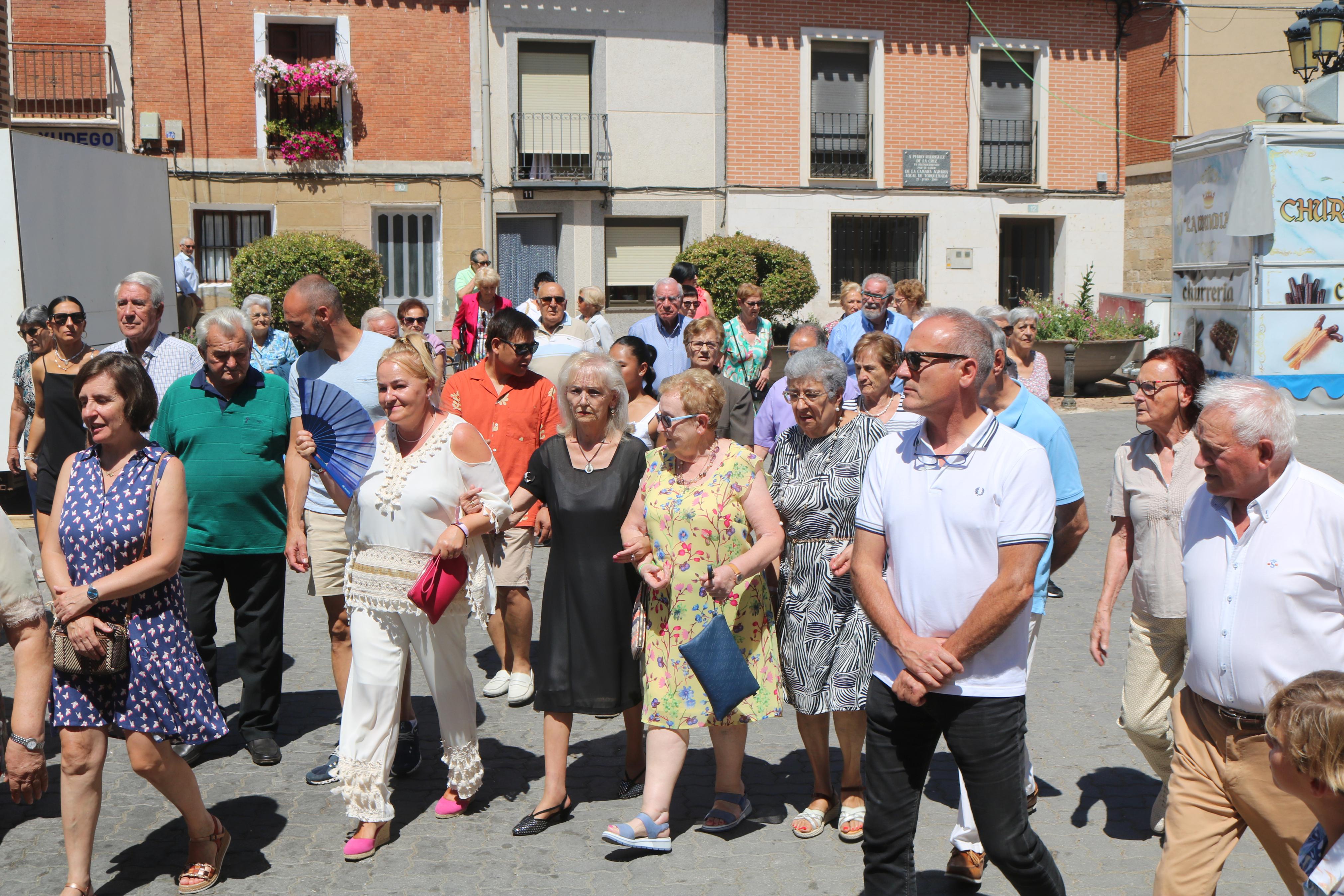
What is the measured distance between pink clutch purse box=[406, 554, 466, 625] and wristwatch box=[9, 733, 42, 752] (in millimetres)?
1313

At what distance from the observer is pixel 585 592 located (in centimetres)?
500

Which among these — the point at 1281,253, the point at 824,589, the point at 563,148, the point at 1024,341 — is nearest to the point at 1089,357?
the point at 1281,253

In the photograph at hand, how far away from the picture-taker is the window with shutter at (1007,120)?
25109mm

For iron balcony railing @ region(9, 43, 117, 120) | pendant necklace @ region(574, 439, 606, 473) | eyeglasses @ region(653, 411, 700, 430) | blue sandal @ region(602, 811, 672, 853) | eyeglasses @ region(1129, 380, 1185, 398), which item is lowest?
blue sandal @ region(602, 811, 672, 853)

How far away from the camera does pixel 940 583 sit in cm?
354

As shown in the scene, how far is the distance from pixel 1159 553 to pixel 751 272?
16.9m

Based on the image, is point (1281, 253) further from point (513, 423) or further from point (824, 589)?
point (824, 589)

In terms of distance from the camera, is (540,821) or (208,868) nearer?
(208,868)

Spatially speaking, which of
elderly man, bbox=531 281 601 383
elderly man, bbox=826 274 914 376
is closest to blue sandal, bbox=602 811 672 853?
elderly man, bbox=531 281 601 383

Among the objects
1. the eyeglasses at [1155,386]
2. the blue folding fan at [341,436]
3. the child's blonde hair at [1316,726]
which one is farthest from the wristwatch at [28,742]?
the eyeglasses at [1155,386]

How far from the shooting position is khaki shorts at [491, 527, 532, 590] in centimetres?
637

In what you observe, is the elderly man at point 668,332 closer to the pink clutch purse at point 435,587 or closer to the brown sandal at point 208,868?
the pink clutch purse at point 435,587

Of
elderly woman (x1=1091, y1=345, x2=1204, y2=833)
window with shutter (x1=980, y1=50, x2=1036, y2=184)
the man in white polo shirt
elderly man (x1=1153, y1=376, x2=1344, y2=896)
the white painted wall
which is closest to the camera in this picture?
elderly man (x1=1153, y1=376, x2=1344, y2=896)

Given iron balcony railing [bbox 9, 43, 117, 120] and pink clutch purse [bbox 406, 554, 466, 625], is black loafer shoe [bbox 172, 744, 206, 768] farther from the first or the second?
iron balcony railing [bbox 9, 43, 117, 120]
